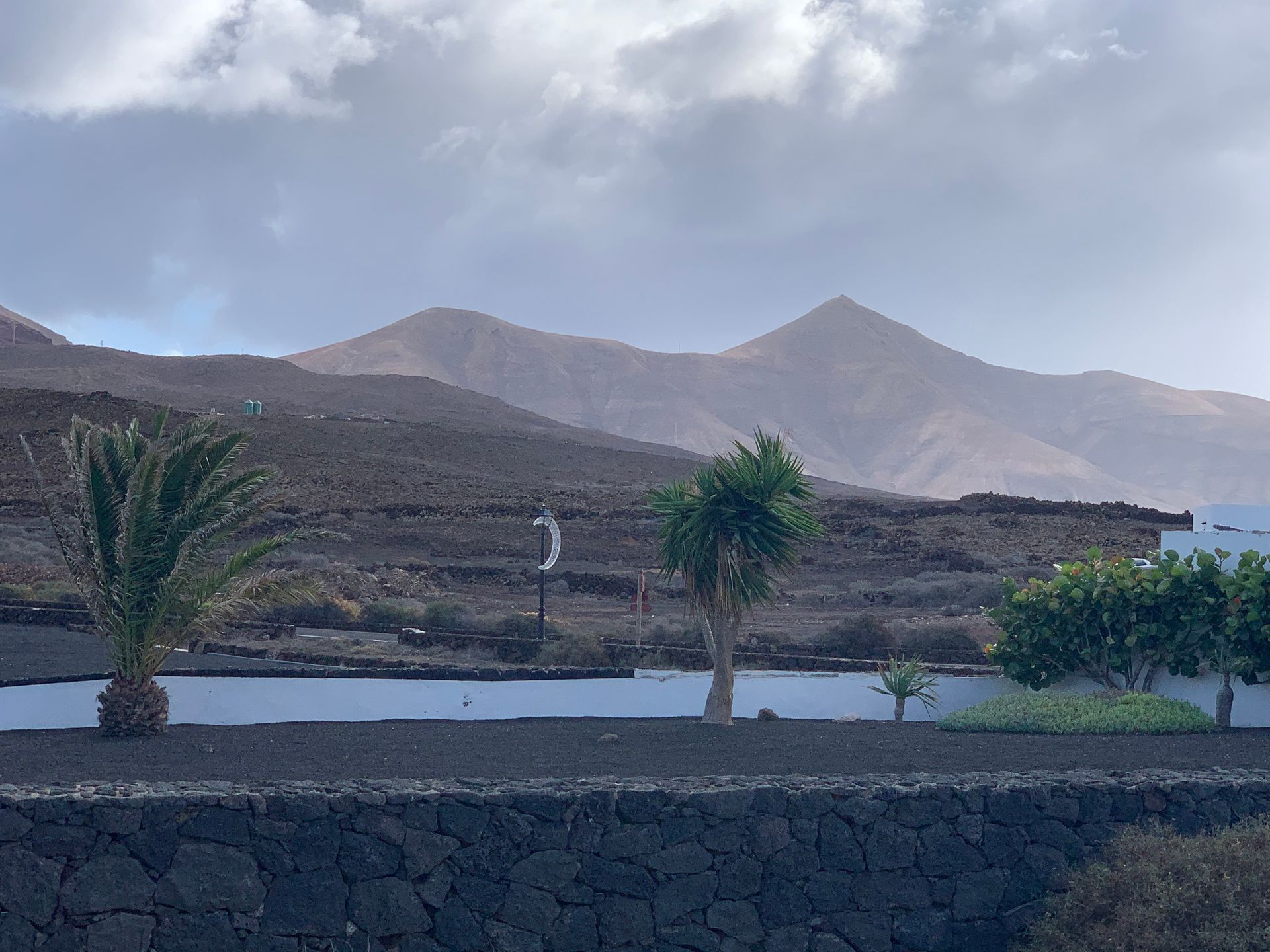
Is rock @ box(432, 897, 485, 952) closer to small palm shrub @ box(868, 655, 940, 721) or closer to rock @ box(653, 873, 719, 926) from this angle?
rock @ box(653, 873, 719, 926)

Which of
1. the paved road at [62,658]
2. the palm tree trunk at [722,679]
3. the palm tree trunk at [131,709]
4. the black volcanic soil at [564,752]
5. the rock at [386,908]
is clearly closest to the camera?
the rock at [386,908]

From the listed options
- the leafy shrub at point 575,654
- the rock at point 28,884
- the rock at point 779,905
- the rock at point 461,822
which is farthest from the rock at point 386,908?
the leafy shrub at point 575,654

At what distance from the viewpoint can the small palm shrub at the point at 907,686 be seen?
17.4m

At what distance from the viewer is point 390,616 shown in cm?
3262

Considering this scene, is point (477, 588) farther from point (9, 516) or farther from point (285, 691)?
point (285, 691)

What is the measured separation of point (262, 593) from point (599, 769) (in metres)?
5.93

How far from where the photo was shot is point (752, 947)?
841cm

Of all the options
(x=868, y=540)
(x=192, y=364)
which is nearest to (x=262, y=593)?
(x=868, y=540)

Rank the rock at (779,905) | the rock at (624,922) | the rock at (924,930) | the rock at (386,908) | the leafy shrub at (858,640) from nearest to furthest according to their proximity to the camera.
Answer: the rock at (386,908), the rock at (624,922), the rock at (779,905), the rock at (924,930), the leafy shrub at (858,640)

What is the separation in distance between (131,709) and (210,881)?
299 inches

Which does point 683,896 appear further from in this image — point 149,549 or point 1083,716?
point 149,549

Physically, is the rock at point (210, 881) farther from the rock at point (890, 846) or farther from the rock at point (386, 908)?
the rock at point (890, 846)

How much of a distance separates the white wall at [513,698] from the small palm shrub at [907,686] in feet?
0.49

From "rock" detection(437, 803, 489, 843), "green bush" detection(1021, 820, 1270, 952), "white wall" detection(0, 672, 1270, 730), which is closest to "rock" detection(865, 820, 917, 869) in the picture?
"green bush" detection(1021, 820, 1270, 952)
